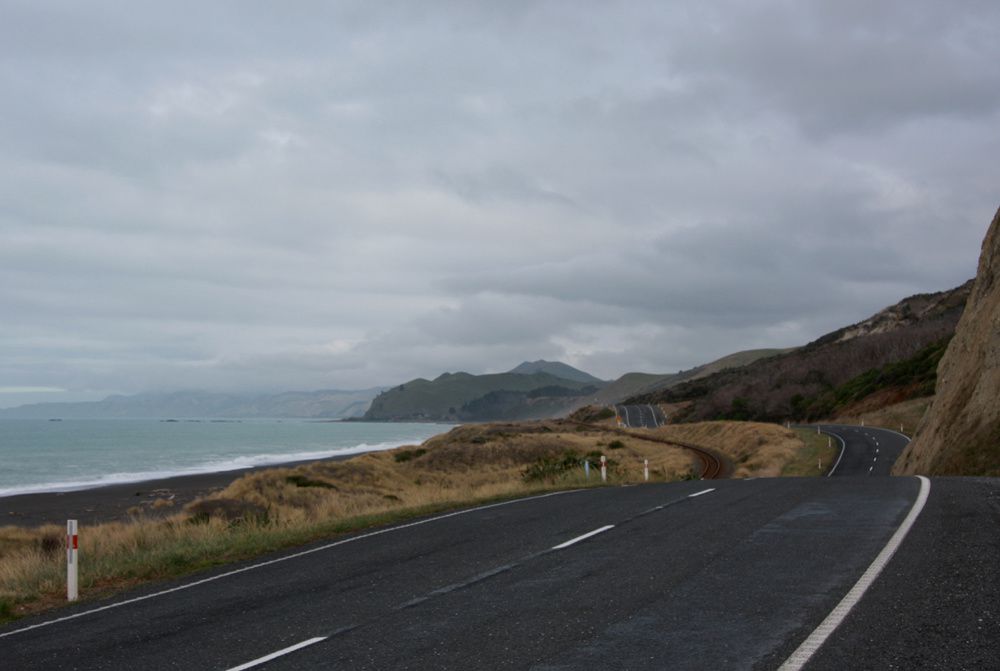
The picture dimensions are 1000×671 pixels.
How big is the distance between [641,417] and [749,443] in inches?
2793

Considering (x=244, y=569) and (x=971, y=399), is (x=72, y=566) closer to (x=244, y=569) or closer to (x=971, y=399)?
(x=244, y=569)

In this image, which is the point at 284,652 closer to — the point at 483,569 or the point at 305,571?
the point at 483,569

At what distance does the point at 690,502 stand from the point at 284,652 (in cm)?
1046

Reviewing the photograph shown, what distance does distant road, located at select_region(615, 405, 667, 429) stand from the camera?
123688 mm

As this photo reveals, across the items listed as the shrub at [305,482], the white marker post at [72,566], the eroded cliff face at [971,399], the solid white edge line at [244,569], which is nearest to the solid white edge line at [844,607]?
the solid white edge line at [244,569]

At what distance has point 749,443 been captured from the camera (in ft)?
214

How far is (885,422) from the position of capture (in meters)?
82.2

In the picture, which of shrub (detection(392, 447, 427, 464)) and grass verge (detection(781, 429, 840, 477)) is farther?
shrub (detection(392, 447, 427, 464))

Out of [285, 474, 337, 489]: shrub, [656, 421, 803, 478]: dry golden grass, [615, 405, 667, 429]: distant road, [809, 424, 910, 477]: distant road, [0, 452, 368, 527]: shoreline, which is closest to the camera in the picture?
[285, 474, 337, 489]: shrub

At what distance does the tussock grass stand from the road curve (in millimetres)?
1726

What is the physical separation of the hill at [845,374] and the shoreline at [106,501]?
68.2m

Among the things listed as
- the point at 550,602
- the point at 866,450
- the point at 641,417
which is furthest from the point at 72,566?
the point at 641,417

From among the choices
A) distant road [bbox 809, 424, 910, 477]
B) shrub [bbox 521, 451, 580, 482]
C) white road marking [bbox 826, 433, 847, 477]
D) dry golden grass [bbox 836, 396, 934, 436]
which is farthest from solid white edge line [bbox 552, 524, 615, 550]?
dry golden grass [bbox 836, 396, 934, 436]

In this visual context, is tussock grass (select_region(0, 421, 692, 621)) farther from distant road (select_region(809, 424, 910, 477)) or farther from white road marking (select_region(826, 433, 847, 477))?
distant road (select_region(809, 424, 910, 477))
